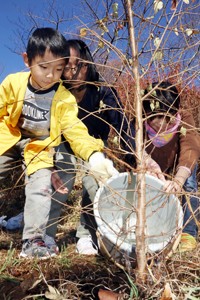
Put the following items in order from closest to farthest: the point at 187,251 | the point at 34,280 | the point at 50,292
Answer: the point at 50,292 → the point at 34,280 → the point at 187,251

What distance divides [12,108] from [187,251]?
112 centimetres

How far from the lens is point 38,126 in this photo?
2004 millimetres

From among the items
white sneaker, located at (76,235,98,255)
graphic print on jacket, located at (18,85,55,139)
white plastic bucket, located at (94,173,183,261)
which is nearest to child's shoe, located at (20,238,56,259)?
white sneaker, located at (76,235,98,255)

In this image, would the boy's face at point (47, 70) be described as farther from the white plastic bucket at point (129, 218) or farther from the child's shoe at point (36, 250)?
the child's shoe at point (36, 250)

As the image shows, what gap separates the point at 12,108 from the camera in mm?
1932

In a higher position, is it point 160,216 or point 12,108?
point 12,108

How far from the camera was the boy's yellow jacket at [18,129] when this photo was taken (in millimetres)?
1914

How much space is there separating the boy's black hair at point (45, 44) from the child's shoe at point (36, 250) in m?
0.92

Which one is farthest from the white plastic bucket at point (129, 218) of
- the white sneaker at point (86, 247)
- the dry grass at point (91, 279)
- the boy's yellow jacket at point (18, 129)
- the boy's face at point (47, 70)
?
the boy's face at point (47, 70)

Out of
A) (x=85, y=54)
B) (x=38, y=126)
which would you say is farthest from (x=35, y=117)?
(x=85, y=54)

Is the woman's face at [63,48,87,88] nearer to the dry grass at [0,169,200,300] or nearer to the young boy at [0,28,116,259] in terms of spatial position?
the young boy at [0,28,116,259]

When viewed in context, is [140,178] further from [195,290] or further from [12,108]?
[12,108]

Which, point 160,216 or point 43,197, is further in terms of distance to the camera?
point 43,197

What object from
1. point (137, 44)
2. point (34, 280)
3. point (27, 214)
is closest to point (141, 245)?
point (34, 280)
